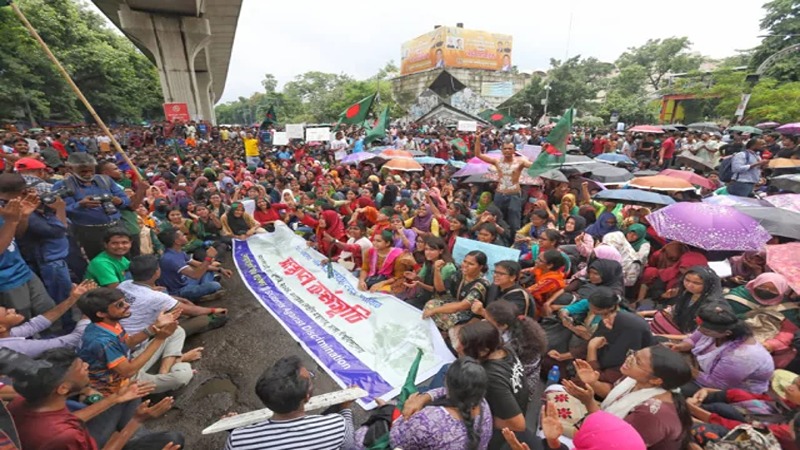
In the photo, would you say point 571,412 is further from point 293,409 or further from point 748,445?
point 293,409

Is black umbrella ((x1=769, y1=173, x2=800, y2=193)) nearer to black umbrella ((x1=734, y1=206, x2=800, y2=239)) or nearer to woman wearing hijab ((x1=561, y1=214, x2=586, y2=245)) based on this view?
black umbrella ((x1=734, y1=206, x2=800, y2=239))

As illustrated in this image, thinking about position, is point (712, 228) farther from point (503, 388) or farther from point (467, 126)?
point (467, 126)

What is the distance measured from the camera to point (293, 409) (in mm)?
2094

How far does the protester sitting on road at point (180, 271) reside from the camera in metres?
4.87

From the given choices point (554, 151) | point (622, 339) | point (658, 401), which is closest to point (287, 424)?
point (658, 401)

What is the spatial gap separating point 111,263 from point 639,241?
6252 mm

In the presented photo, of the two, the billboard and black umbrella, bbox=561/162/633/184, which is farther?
the billboard

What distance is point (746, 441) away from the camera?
1949mm

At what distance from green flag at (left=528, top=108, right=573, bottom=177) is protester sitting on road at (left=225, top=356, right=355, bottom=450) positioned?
582 cm

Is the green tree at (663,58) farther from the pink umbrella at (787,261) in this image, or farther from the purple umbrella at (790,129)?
the pink umbrella at (787,261)

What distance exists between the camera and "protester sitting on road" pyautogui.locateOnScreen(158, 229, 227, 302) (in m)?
4.87

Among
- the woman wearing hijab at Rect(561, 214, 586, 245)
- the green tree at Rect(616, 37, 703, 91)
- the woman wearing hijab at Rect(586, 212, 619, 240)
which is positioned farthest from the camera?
the green tree at Rect(616, 37, 703, 91)

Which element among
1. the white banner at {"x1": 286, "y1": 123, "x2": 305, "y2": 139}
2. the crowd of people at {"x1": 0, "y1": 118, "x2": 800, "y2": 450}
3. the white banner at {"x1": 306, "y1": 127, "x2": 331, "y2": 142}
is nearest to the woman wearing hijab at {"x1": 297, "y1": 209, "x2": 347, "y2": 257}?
the crowd of people at {"x1": 0, "y1": 118, "x2": 800, "y2": 450}

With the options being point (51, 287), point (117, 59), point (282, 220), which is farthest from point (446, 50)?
point (51, 287)
